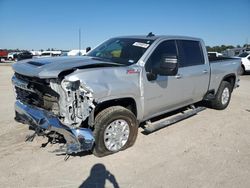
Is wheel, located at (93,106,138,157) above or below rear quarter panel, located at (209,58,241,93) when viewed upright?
below

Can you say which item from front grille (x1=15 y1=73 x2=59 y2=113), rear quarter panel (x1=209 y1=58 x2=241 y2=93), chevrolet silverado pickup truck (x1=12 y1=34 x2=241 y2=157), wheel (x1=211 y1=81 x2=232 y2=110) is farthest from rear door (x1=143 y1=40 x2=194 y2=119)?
wheel (x1=211 y1=81 x2=232 y2=110)

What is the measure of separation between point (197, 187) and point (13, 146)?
303 cm

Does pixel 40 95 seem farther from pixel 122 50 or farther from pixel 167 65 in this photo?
pixel 167 65

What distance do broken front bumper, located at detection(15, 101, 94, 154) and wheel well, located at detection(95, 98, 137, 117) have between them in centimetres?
52

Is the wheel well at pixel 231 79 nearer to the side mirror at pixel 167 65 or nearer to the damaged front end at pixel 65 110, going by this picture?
the side mirror at pixel 167 65

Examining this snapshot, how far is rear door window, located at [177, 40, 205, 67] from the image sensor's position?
526cm

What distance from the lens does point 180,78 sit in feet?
16.5

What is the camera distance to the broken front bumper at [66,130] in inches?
139

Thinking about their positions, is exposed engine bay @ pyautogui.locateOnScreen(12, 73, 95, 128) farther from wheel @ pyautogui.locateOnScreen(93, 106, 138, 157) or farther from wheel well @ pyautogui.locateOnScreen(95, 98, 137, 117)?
wheel well @ pyautogui.locateOnScreen(95, 98, 137, 117)

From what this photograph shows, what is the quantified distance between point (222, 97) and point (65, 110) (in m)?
4.84

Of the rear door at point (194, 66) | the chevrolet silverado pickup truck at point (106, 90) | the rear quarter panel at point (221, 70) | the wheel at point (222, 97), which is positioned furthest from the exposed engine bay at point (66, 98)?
the wheel at point (222, 97)

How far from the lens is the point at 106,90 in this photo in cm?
370

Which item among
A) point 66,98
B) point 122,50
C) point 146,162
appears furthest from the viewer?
point 122,50

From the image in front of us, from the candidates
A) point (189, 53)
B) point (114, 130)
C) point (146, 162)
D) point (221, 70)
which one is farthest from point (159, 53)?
point (221, 70)
